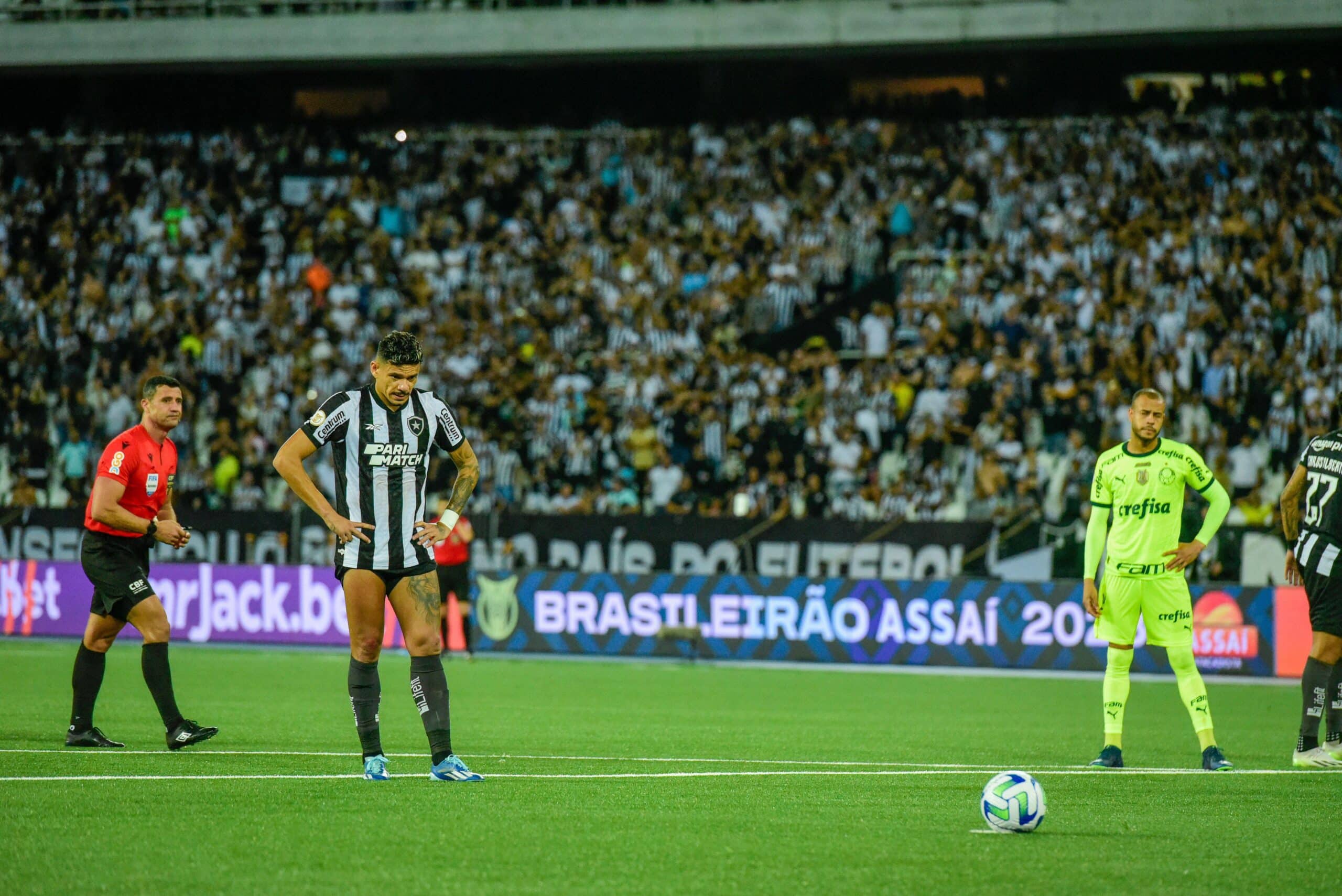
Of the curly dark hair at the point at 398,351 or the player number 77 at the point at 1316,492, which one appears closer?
the curly dark hair at the point at 398,351

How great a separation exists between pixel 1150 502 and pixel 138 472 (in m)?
6.35

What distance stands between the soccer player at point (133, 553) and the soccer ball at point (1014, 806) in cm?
518

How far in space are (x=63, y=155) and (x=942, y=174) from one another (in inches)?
684

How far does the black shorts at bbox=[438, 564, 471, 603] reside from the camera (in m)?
21.6

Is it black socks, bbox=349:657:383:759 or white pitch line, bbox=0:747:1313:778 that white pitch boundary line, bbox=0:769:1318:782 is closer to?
white pitch line, bbox=0:747:1313:778

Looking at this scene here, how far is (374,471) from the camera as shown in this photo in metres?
8.94

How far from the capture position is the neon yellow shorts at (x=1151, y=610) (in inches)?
422

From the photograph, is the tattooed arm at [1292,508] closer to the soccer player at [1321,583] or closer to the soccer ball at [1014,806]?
the soccer player at [1321,583]

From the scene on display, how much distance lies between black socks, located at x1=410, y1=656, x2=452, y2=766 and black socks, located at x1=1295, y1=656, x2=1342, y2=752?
5.43 meters

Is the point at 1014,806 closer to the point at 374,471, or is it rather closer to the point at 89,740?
the point at 374,471

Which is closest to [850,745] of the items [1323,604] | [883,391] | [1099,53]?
[1323,604]

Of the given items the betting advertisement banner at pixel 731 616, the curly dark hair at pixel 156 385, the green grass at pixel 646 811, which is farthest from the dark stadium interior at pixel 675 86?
the curly dark hair at pixel 156 385

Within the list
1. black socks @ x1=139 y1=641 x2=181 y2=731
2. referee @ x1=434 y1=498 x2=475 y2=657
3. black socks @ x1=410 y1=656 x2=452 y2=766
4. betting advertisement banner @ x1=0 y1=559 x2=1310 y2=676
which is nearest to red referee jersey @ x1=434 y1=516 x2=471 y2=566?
referee @ x1=434 y1=498 x2=475 y2=657

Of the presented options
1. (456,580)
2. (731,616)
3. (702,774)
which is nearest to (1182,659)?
(702,774)
